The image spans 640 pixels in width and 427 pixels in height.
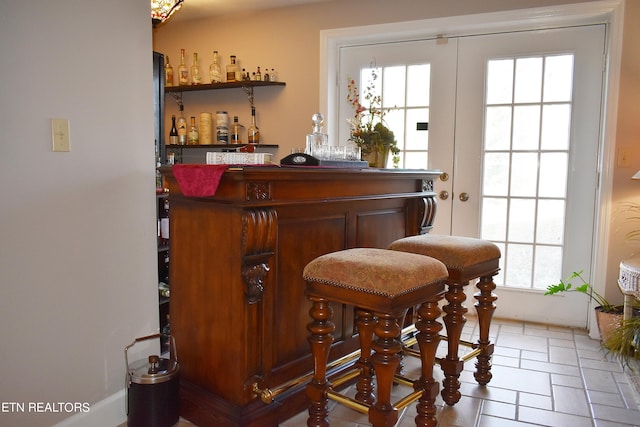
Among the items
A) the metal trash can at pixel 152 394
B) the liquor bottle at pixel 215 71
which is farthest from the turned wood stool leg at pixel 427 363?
the liquor bottle at pixel 215 71

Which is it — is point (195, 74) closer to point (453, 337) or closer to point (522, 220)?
point (522, 220)

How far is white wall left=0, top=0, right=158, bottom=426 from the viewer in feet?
5.32

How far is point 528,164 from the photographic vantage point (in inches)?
133

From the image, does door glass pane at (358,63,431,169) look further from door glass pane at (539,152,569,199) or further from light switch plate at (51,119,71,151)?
light switch plate at (51,119,71,151)

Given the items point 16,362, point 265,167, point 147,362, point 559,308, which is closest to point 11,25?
point 265,167

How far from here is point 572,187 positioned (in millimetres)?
3283

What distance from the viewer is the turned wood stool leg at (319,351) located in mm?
1728

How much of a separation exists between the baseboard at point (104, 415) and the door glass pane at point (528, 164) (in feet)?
8.69

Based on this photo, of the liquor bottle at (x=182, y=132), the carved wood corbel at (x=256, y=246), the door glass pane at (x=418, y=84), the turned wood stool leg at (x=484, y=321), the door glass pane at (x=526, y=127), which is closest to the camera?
the carved wood corbel at (x=256, y=246)

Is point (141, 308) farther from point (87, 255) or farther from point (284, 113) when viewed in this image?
point (284, 113)

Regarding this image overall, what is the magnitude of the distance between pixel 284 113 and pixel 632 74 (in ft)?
8.07

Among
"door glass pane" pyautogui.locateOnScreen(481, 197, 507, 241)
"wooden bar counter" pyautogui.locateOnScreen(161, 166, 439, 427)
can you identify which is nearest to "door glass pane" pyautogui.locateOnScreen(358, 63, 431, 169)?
"door glass pane" pyautogui.locateOnScreen(481, 197, 507, 241)

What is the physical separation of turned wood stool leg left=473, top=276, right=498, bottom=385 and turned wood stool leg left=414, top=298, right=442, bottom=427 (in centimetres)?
Answer: 56

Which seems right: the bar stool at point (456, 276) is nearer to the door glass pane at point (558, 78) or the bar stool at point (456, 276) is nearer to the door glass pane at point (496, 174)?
the door glass pane at point (496, 174)
